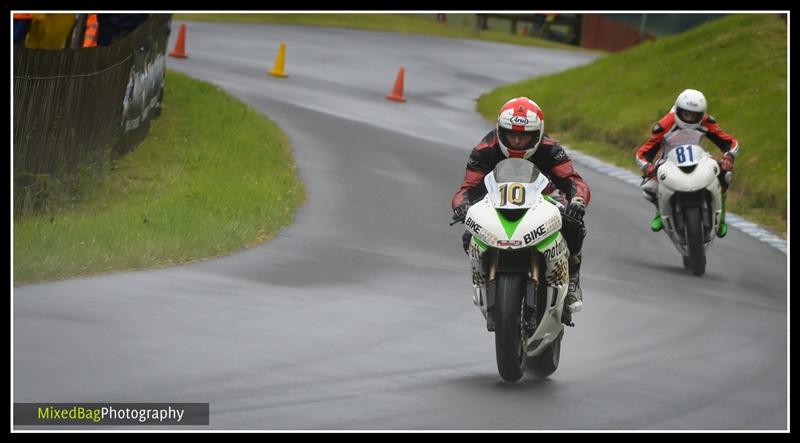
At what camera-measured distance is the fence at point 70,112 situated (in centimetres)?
1394

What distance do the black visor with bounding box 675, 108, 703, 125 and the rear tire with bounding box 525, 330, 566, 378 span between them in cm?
387

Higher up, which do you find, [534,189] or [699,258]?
[534,189]

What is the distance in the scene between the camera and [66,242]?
38.0 ft

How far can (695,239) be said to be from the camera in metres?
14.1

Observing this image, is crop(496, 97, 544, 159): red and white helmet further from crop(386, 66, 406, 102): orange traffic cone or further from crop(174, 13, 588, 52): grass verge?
crop(174, 13, 588, 52): grass verge

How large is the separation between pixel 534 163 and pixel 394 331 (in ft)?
6.02

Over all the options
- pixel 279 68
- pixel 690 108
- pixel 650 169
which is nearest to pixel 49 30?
pixel 650 169

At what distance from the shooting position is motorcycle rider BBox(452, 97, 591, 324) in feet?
27.9

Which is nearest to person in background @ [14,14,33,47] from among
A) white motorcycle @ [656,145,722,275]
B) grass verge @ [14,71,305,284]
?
grass verge @ [14,71,305,284]

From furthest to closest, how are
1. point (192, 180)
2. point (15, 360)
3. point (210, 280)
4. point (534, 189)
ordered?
point (192, 180)
point (210, 280)
point (534, 189)
point (15, 360)
